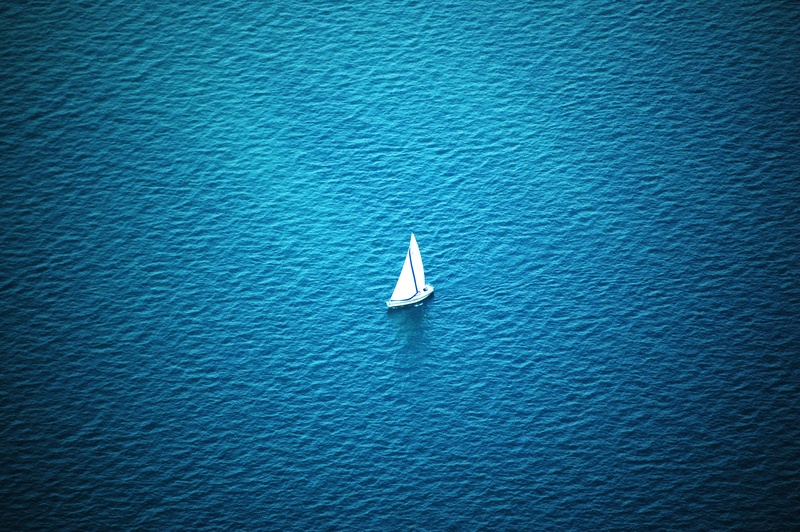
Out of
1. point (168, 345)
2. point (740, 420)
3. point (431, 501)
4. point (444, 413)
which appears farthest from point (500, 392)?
point (168, 345)

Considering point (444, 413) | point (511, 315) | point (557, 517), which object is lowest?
point (557, 517)

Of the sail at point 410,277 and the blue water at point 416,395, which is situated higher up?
the sail at point 410,277

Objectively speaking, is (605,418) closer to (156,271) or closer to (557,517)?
(557,517)

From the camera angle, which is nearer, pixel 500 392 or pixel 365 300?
pixel 500 392

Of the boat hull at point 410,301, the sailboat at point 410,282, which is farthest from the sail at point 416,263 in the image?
the boat hull at point 410,301

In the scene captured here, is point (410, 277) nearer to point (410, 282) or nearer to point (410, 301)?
point (410, 282)

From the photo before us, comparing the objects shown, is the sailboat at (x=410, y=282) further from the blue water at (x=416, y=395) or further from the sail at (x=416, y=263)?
the blue water at (x=416, y=395)

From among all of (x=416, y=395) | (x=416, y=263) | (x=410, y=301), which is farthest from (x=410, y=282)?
(x=416, y=395)

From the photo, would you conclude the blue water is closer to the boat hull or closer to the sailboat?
the boat hull
